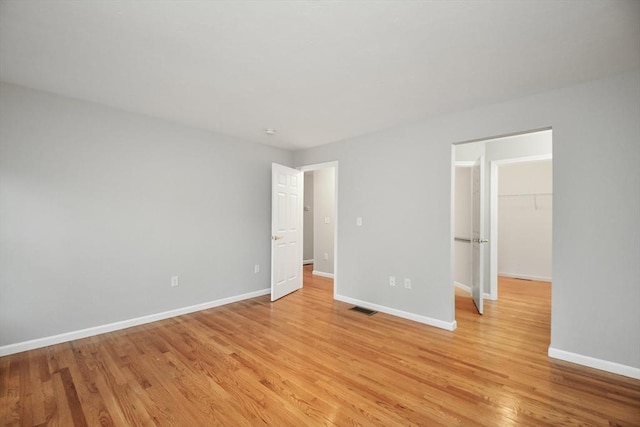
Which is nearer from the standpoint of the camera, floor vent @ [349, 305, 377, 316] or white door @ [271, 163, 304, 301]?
floor vent @ [349, 305, 377, 316]

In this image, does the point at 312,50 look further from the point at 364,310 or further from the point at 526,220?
the point at 526,220

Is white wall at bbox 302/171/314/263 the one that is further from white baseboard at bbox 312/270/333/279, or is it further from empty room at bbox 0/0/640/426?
empty room at bbox 0/0/640/426

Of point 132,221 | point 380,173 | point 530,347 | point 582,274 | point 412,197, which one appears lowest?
point 530,347

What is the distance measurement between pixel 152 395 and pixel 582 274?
139 inches

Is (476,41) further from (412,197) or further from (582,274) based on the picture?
(582,274)

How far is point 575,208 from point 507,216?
4.41 m

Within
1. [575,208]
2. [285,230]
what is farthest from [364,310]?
[575,208]

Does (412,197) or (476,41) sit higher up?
(476,41)

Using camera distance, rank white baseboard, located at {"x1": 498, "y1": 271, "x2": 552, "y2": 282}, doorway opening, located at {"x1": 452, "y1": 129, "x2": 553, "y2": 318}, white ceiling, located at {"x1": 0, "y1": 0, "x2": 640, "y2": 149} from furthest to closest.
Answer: white baseboard, located at {"x1": 498, "y1": 271, "x2": 552, "y2": 282}
doorway opening, located at {"x1": 452, "y1": 129, "x2": 553, "y2": 318}
white ceiling, located at {"x1": 0, "y1": 0, "x2": 640, "y2": 149}

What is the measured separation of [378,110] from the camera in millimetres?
3084

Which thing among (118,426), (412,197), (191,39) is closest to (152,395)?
(118,426)

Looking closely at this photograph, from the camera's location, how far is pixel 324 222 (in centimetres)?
619

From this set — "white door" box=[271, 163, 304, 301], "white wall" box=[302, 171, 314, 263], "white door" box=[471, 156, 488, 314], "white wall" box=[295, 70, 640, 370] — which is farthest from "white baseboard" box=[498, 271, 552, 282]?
"white door" box=[271, 163, 304, 301]

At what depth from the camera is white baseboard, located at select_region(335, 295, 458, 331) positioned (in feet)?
10.5
